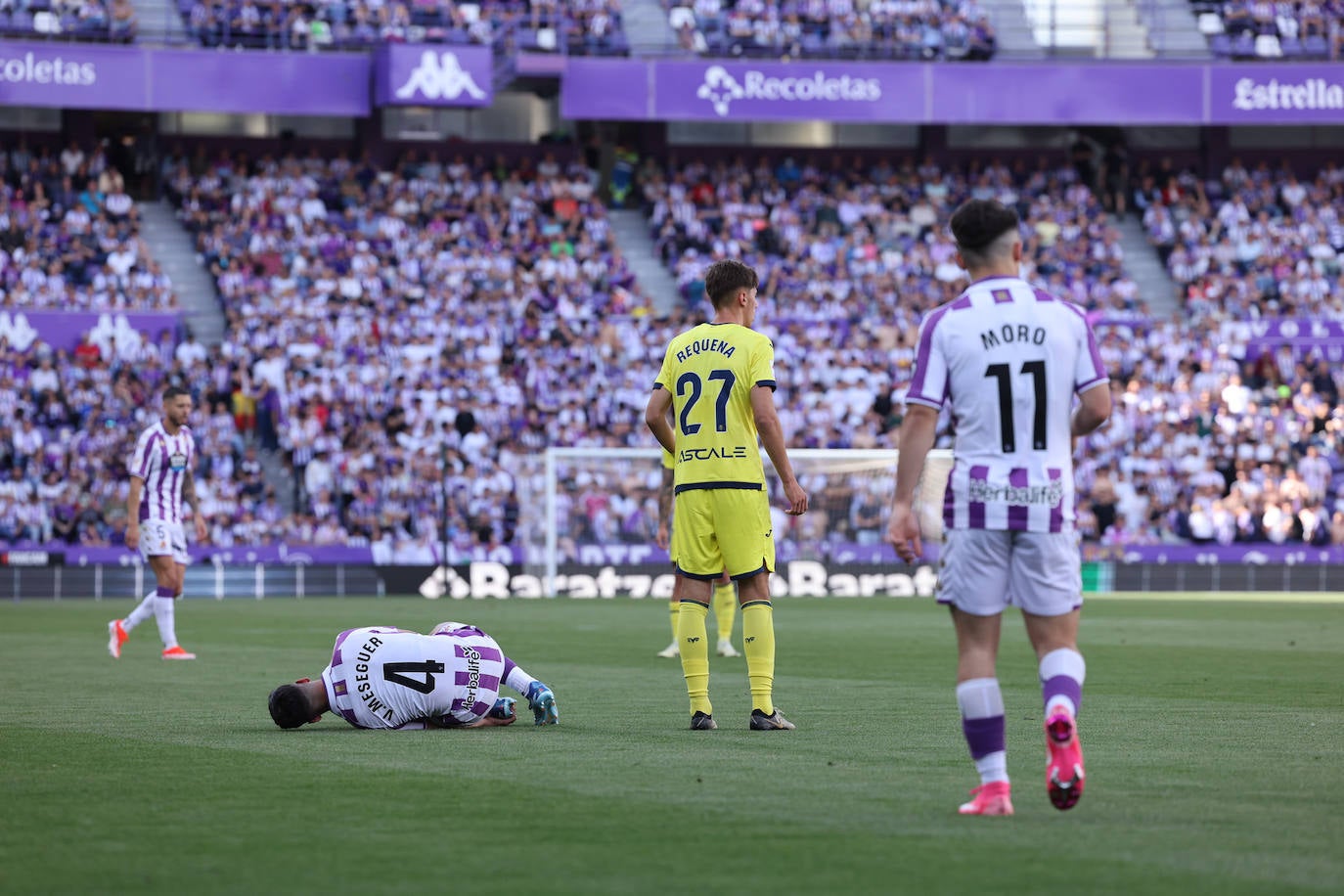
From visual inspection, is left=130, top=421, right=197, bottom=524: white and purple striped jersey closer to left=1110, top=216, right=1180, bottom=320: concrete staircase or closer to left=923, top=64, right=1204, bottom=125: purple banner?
left=1110, top=216, right=1180, bottom=320: concrete staircase

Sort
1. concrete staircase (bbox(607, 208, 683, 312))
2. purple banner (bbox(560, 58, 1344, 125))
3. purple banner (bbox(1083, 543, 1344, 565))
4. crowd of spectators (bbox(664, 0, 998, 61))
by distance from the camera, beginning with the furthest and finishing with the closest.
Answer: crowd of spectators (bbox(664, 0, 998, 61))
purple banner (bbox(560, 58, 1344, 125))
concrete staircase (bbox(607, 208, 683, 312))
purple banner (bbox(1083, 543, 1344, 565))

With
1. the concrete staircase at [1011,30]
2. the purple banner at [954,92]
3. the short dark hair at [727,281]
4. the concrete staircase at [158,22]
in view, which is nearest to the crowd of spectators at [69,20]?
the concrete staircase at [158,22]

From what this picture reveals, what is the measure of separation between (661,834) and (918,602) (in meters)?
23.8

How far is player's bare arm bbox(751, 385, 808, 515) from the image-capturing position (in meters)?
9.80

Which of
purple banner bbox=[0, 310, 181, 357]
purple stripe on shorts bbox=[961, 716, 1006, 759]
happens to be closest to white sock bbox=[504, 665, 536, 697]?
purple stripe on shorts bbox=[961, 716, 1006, 759]

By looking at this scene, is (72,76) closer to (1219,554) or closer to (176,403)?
(1219,554)

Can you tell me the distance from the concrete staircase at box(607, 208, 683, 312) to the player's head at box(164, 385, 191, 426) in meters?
22.5

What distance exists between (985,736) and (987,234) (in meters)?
1.75

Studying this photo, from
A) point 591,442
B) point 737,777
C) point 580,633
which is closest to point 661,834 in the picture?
point 737,777

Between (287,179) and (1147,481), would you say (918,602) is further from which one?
(287,179)

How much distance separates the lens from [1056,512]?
6605mm

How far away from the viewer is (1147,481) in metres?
34.7

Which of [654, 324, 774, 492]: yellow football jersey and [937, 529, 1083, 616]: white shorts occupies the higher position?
[654, 324, 774, 492]: yellow football jersey

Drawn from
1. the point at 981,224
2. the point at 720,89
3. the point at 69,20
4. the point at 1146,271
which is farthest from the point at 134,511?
the point at 1146,271
